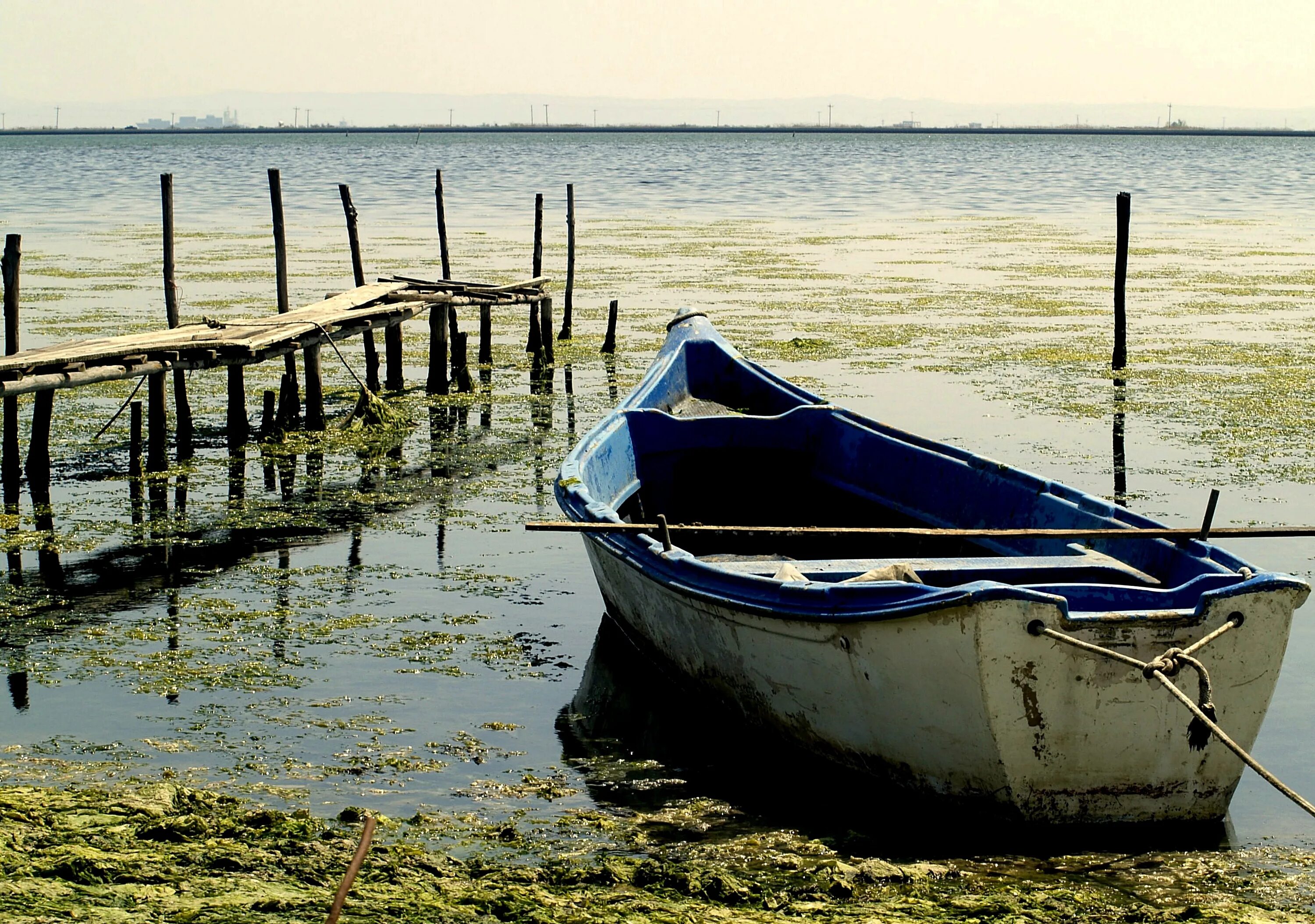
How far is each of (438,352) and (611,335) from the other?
292cm

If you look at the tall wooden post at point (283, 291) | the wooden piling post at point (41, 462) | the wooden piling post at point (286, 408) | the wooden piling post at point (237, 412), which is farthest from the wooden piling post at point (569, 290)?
the wooden piling post at point (41, 462)

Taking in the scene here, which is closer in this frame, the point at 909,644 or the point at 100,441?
the point at 909,644

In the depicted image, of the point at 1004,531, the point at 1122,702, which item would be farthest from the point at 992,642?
the point at 1004,531

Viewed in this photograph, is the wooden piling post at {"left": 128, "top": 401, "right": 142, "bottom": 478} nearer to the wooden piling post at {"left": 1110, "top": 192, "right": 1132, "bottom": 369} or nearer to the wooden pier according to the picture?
the wooden pier

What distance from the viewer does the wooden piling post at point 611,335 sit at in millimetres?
18328

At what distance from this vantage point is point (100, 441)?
1359 cm

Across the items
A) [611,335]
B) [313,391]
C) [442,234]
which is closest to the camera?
[313,391]

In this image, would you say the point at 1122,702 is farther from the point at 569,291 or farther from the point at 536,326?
the point at 569,291

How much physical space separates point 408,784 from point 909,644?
8.06 feet

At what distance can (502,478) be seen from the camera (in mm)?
12578

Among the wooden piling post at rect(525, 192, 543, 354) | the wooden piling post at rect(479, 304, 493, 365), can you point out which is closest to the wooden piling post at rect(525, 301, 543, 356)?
the wooden piling post at rect(525, 192, 543, 354)

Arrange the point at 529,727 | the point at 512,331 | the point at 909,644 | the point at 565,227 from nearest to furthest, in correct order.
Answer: the point at 909,644, the point at 529,727, the point at 512,331, the point at 565,227

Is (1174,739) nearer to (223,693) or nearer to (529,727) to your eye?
(529,727)

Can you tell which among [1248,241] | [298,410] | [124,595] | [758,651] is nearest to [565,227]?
[1248,241]
